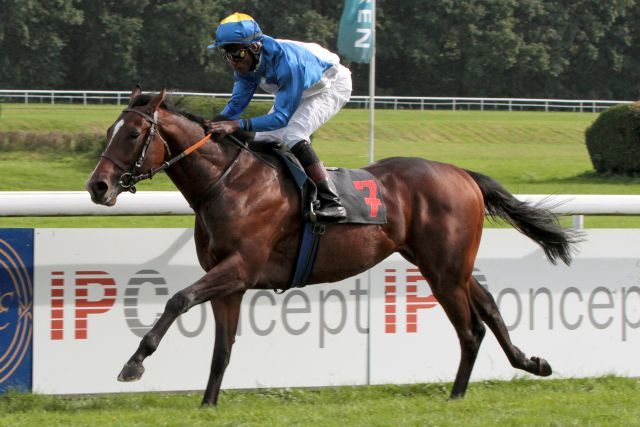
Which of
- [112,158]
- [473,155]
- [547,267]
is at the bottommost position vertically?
[473,155]

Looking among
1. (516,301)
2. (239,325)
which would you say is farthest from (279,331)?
(516,301)

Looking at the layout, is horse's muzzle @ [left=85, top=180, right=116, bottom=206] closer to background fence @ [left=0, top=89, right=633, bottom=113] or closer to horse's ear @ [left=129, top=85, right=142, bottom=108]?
horse's ear @ [left=129, top=85, right=142, bottom=108]

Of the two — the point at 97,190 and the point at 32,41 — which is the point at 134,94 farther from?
the point at 32,41

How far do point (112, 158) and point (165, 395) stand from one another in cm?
141

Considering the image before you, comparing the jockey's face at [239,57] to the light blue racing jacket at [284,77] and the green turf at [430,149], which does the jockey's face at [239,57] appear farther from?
the green turf at [430,149]

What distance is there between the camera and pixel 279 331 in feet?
19.8

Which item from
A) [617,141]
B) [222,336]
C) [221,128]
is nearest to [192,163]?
[221,128]

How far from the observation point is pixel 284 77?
5.32 meters

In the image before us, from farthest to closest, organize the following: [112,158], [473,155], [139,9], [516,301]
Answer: [139,9] < [473,155] < [516,301] < [112,158]

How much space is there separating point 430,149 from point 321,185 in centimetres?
1618

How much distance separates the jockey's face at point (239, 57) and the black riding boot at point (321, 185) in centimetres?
44

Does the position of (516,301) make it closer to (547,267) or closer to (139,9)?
(547,267)

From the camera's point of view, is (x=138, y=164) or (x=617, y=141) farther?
(x=617, y=141)

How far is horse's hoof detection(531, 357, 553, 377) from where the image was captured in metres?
5.95
